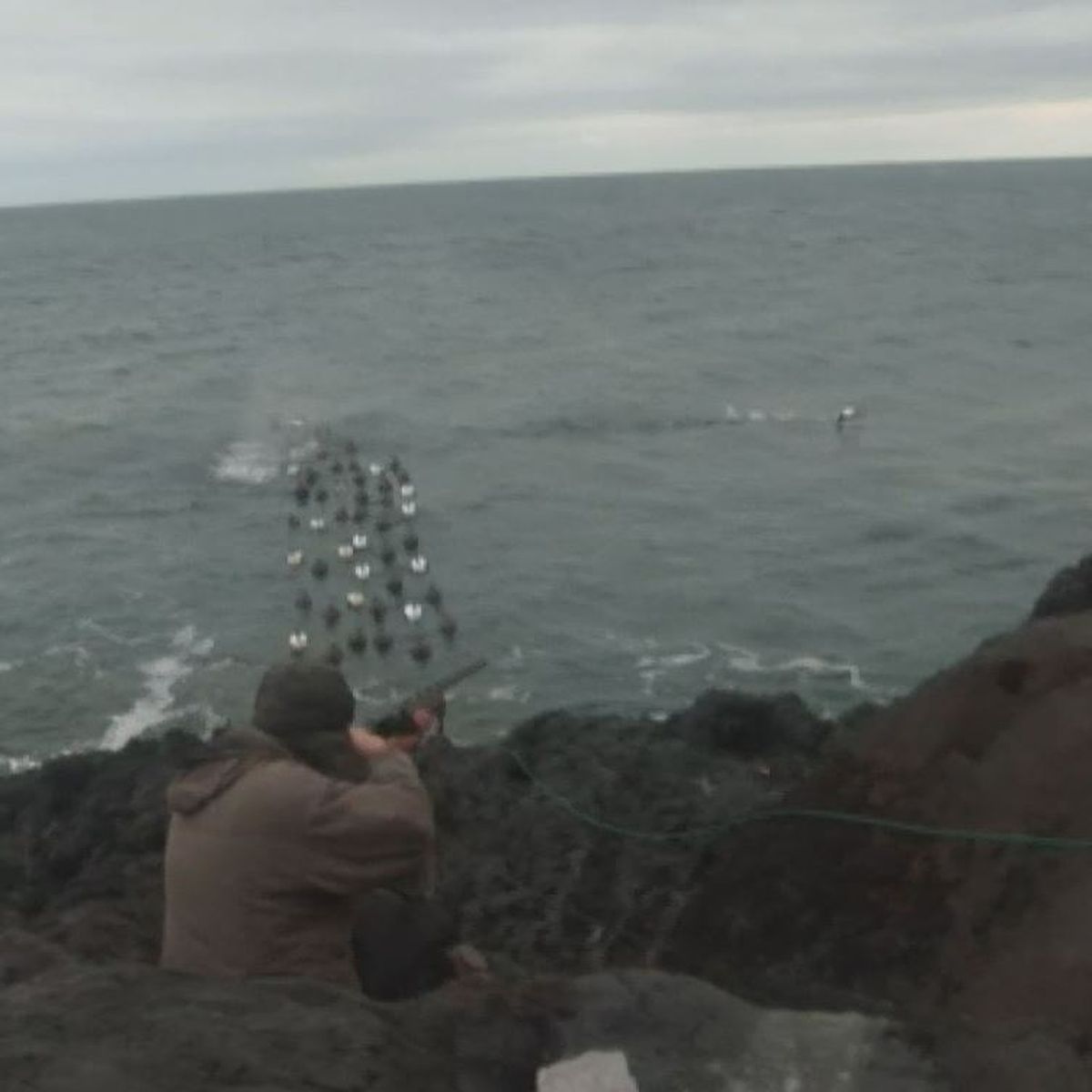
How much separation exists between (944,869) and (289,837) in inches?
126

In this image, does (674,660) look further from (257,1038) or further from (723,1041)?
(257,1038)

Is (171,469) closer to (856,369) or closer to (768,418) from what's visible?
(768,418)

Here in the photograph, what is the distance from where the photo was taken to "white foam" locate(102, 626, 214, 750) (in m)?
22.8

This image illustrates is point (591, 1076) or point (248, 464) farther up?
point (591, 1076)

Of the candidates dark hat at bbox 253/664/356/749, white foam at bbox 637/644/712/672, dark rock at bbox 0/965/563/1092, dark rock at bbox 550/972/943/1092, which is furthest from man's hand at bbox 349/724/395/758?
white foam at bbox 637/644/712/672

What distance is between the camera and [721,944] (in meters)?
7.14

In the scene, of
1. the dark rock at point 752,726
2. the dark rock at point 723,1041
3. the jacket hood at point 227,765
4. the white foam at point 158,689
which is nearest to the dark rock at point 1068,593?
the dark rock at point 752,726

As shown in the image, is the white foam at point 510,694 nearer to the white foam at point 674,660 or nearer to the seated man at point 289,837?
the white foam at point 674,660

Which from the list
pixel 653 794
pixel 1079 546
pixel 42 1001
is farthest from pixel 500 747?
pixel 1079 546

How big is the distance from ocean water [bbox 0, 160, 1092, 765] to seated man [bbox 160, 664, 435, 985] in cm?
1804

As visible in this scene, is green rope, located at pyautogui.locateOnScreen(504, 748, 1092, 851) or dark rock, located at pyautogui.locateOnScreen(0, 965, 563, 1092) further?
green rope, located at pyautogui.locateOnScreen(504, 748, 1092, 851)

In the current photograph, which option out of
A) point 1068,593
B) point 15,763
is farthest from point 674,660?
point 15,763

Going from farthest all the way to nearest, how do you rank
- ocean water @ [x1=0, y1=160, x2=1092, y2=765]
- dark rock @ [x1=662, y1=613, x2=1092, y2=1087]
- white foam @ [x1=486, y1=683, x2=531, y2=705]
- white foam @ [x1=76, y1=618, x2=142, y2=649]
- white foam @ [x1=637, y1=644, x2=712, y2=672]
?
1. white foam @ [x1=76, y1=618, x2=142, y2=649]
2. ocean water @ [x1=0, y1=160, x2=1092, y2=765]
3. white foam @ [x1=637, y1=644, x2=712, y2=672]
4. white foam @ [x1=486, y1=683, x2=531, y2=705]
5. dark rock @ [x1=662, y1=613, x2=1092, y2=1087]

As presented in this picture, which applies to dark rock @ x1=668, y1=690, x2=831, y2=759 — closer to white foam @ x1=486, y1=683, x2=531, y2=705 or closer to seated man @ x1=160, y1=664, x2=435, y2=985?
white foam @ x1=486, y1=683, x2=531, y2=705
